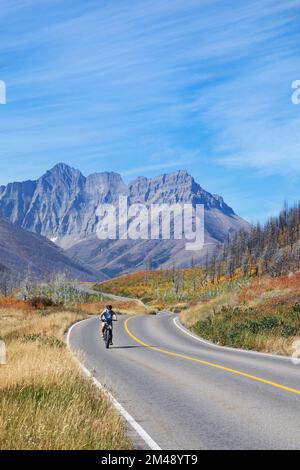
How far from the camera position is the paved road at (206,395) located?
8.04 m

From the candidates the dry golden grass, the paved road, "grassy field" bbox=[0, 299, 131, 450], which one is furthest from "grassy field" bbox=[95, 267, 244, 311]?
"grassy field" bbox=[0, 299, 131, 450]

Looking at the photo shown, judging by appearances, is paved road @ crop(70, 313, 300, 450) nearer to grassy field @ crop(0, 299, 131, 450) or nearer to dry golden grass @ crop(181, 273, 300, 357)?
grassy field @ crop(0, 299, 131, 450)

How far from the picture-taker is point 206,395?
38.5 feet

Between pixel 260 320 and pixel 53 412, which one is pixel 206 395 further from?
pixel 260 320

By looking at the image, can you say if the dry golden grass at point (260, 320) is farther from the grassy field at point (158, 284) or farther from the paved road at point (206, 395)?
the grassy field at point (158, 284)

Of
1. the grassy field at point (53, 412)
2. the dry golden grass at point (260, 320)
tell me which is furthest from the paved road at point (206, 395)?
the dry golden grass at point (260, 320)

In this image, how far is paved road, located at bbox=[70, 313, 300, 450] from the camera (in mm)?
8035

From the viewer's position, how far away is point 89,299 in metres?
141

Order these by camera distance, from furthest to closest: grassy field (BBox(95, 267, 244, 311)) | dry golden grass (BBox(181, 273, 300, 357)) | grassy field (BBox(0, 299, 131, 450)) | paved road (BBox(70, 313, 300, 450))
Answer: grassy field (BBox(95, 267, 244, 311))
dry golden grass (BBox(181, 273, 300, 357))
paved road (BBox(70, 313, 300, 450))
grassy field (BBox(0, 299, 131, 450))

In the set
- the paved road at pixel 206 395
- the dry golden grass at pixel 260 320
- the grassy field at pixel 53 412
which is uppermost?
the dry golden grass at pixel 260 320

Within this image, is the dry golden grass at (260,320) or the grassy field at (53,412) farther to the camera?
the dry golden grass at (260,320)

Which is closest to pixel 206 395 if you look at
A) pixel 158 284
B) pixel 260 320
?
pixel 260 320
